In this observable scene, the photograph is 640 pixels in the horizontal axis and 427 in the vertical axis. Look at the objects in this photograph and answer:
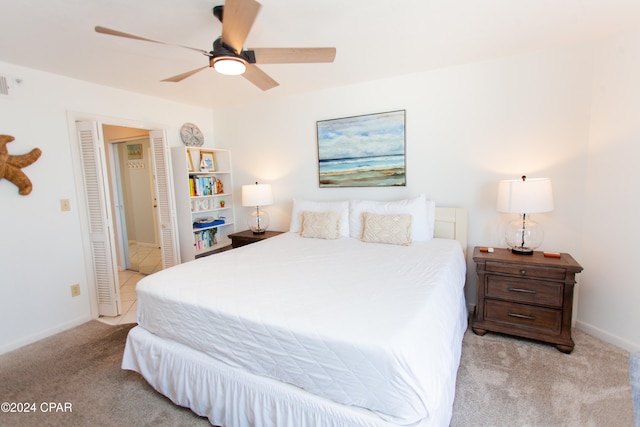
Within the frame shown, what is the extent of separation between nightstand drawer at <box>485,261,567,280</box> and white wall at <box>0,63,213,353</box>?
3711 mm

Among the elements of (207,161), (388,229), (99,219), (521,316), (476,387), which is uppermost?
(207,161)

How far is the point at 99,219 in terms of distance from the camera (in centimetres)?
293

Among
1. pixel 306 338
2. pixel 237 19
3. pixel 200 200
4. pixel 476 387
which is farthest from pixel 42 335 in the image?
pixel 476 387

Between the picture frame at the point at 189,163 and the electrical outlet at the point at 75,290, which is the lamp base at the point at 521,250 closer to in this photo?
the picture frame at the point at 189,163

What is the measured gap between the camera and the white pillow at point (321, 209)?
305 cm

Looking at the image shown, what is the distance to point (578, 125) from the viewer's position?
238 cm

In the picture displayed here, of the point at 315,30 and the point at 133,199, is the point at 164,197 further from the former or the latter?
the point at 315,30

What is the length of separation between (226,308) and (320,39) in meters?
1.88

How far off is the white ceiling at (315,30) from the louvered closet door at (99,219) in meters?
0.61

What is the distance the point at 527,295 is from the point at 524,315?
160mm

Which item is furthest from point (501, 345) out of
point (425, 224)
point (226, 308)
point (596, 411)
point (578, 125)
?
point (226, 308)

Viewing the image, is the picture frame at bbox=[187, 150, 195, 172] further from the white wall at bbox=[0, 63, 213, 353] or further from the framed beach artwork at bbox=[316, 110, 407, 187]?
the framed beach artwork at bbox=[316, 110, 407, 187]

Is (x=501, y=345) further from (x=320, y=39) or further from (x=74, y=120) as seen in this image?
(x=74, y=120)

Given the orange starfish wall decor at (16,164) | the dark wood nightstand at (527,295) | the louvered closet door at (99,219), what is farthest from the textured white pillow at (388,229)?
the orange starfish wall decor at (16,164)
